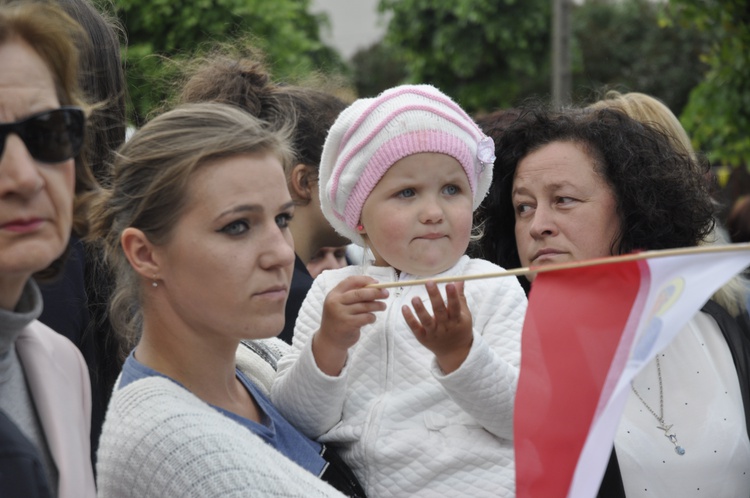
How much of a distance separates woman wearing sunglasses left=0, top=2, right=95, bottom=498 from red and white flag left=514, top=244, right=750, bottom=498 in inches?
36.5

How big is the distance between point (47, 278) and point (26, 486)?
53 centimetres

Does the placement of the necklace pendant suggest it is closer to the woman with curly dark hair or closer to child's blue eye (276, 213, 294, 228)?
the woman with curly dark hair

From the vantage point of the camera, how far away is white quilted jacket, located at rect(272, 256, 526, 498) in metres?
2.51

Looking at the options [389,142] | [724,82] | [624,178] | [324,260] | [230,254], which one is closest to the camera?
[230,254]

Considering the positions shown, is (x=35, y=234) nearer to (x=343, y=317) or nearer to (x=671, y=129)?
(x=343, y=317)

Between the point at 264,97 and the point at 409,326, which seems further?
the point at 264,97

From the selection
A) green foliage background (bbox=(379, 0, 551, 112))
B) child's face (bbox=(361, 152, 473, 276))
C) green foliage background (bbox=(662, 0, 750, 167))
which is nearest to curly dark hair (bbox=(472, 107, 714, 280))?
child's face (bbox=(361, 152, 473, 276))

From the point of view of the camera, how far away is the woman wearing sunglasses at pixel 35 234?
6.23 feet

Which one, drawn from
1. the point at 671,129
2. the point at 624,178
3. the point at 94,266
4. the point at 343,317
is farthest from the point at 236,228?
the point at 671,129

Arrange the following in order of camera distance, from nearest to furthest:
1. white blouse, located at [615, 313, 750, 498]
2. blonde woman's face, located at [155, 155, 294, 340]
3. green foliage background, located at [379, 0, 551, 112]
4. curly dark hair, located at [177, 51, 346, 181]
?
blonde woman's face, located at [155, 155, 294, 340], white blouse, located at [615, 313, 750, 498], curly dark hair, located at [177, 51, 346, 181], green foliage background, located at [379, 0, 551, 112]

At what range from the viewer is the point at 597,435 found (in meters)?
2.05

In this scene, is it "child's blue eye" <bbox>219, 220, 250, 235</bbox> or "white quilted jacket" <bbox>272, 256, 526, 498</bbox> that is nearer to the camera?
"child's blue eye" <bbox>219, 220, 250, 235</bbox>

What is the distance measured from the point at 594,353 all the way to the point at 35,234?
1.13m

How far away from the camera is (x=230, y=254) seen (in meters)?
2.28
